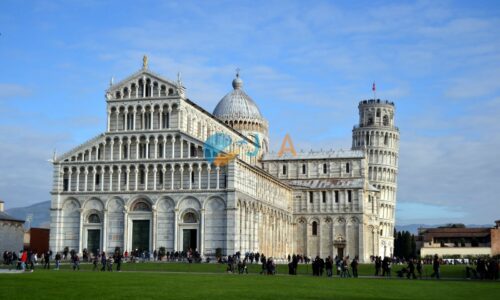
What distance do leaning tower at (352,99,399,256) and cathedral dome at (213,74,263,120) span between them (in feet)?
88.3

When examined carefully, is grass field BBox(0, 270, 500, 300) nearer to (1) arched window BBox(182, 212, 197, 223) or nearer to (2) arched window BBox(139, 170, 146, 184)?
(1) arched window BBox(182, 212, 197, 223)

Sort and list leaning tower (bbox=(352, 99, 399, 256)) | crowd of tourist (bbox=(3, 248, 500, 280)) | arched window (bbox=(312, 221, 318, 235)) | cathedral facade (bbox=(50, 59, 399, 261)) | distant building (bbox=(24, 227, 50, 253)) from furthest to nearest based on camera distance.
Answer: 1. leaning tower (bbox=(352, 99, 399, 256))
2. arched window (bbox=(312, 221, 318, 235))
3. distant building (bbox=(24, 227, 50, 253))
4. cathedral facade (bbox=(50, 59, 399, 261))
5. crowd of tourist (bbox=(3, 248, 500, 280))

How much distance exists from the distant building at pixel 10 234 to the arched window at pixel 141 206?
18.0 metres

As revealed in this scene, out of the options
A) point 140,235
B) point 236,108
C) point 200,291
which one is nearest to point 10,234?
point 140,235

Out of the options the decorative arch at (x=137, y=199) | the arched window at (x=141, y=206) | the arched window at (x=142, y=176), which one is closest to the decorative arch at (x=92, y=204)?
the decorative arch at (x=137, y=199)

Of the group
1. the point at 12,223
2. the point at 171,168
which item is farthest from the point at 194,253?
the point at 12,223

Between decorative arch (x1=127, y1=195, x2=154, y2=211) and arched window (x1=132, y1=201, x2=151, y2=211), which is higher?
decorative arch (x1=127, y1=195, x2=154, y2=211)

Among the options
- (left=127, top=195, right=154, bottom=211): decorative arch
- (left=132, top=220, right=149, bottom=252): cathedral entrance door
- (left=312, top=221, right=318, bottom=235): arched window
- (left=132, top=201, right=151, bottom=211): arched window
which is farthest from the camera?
(left=312, top=221, right=318, bottom=235): arched window

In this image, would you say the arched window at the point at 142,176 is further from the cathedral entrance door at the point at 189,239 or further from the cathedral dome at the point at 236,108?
the cathedral dome at the point at 236,108

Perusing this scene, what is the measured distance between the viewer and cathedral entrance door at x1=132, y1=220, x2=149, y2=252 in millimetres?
80688

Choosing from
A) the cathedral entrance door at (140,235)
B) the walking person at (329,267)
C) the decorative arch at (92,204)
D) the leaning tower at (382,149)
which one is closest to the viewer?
the walking person at (329,267)

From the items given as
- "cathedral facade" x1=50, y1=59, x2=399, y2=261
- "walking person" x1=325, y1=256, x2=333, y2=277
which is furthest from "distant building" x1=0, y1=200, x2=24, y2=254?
"walking person" x1=325, y1=256, x2=333, y2=277

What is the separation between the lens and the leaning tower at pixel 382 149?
134 meters

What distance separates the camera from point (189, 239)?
79062mm
